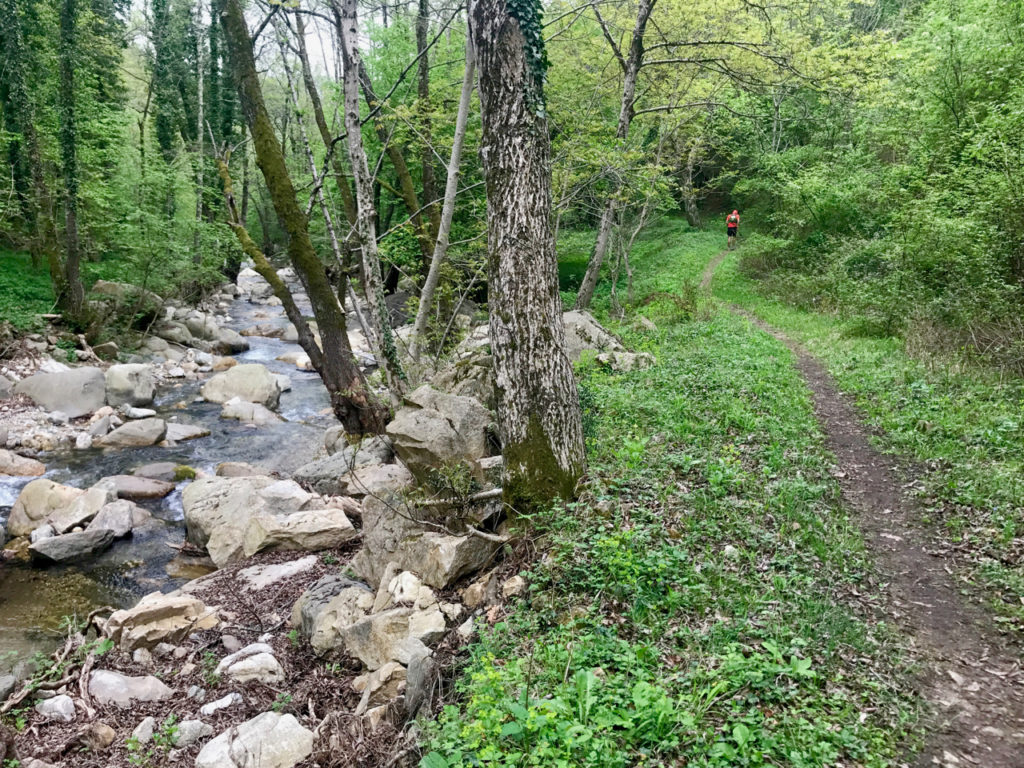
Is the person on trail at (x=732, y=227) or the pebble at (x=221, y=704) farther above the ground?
the person on trail at (x=732, y=227)

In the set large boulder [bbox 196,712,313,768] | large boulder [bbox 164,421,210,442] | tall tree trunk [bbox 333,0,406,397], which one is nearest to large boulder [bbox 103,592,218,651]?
large boulder [bbox 196,712,313,768]

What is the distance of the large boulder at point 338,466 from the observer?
30.0 ft

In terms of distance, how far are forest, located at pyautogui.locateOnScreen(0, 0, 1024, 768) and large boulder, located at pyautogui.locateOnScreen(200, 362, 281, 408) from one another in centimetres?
9

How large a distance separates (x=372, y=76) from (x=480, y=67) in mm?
19603

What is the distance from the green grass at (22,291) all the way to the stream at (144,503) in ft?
13.3

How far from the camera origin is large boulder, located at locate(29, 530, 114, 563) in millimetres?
7887

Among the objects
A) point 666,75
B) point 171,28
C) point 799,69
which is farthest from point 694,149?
point 171,28

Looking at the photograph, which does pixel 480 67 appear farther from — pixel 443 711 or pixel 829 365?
pixel 829 365

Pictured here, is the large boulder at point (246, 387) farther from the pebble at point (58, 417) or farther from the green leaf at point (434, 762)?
the green leaf at point (434, 762)

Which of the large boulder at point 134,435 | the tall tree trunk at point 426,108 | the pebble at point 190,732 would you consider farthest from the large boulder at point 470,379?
the large boulder at point 134,435

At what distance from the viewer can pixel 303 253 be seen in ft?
33.3

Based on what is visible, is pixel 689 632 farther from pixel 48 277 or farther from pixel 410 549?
pixel 48 277

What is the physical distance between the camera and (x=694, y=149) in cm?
2088

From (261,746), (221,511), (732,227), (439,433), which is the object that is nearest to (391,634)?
(261,746)
